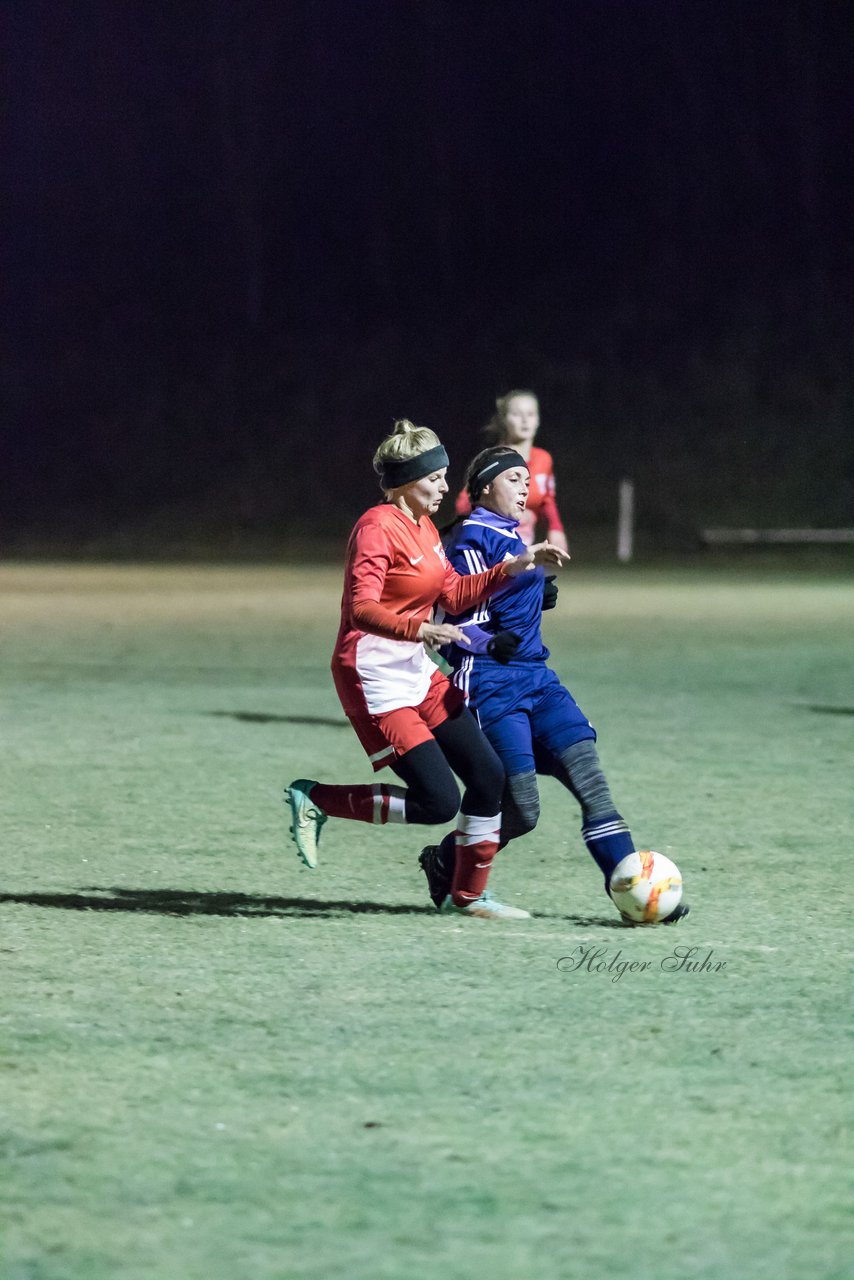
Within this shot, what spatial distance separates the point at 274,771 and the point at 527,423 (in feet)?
6.96

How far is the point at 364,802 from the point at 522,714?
1.97 ft

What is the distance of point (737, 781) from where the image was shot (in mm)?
9602

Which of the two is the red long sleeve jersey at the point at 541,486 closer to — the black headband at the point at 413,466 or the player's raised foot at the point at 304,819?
the player's raised foot at the point at 304,819

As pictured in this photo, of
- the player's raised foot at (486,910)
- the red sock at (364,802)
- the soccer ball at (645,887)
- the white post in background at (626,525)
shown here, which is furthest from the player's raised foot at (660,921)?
the white post in background at (626,525)

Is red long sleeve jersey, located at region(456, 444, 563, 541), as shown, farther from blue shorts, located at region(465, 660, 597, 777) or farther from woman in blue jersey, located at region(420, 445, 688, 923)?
blue shorts, located at region(465, 660, 597, 777)

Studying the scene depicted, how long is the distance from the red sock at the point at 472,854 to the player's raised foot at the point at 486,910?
0.02 meters

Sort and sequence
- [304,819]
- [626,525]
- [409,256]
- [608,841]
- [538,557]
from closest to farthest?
[538,557]
[608,841]
[304,819]
[626,525]
[409,256]

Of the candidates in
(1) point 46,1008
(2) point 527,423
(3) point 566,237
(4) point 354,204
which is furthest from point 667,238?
(1) point 46,1008

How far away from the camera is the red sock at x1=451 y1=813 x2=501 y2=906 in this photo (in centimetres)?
638

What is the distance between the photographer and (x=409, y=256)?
50.4 m

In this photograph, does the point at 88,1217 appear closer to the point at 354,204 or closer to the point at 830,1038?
the point at 830,1038

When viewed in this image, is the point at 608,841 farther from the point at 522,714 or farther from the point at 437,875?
the point at 437,875

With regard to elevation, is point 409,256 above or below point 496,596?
above
